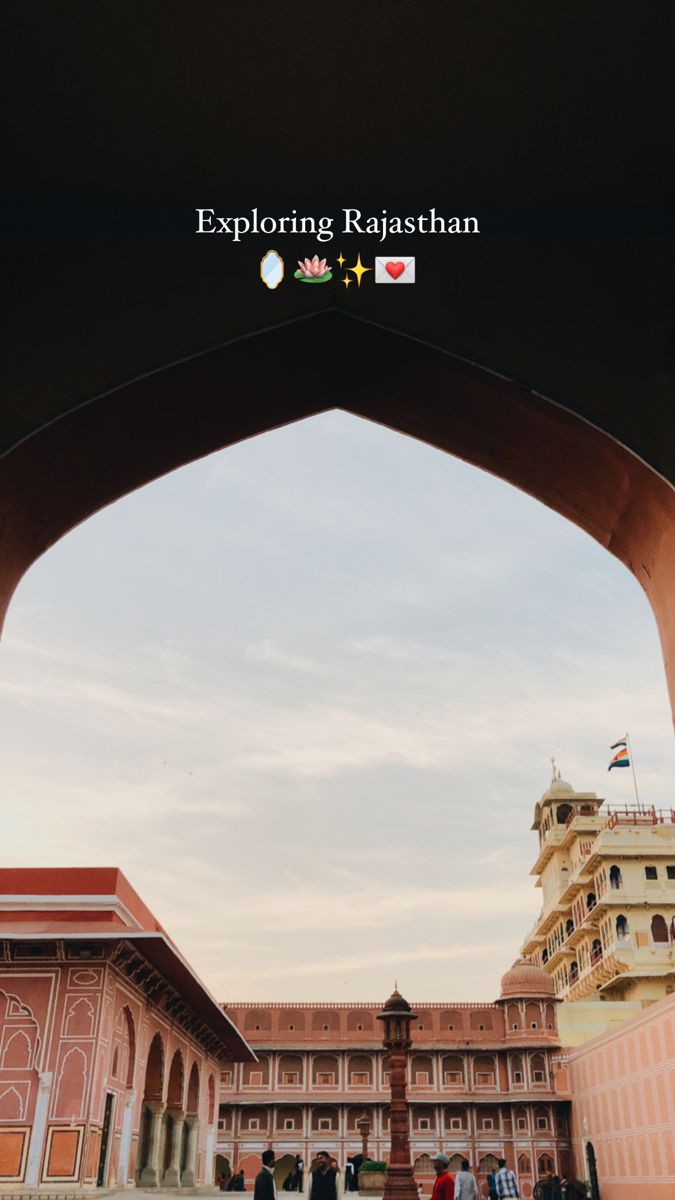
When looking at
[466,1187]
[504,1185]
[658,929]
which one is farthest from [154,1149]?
[658,929]

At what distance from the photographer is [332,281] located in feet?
11.3

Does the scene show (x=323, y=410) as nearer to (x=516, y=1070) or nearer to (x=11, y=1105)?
(x=11, y=1105)

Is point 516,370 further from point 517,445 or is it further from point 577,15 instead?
point 577,15

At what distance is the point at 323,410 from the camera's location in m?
4.11

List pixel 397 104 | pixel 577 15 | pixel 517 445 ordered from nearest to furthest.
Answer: pixel 577 15 → pixel 397 104 → pixel 517 445

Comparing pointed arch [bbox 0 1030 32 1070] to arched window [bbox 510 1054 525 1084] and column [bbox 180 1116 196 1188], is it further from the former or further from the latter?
arched window [bbox 510 1054 525 1084]

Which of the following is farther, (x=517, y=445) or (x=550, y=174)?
(x=517, y=445)

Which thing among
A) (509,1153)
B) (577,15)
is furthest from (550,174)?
(509,1153)

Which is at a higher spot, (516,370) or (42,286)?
(42,286)

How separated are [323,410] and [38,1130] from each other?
11.8 metres

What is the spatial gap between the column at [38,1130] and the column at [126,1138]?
2067 mm

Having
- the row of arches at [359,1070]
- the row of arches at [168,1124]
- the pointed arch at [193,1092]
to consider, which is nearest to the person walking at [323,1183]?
the row of arches at [168,1124]

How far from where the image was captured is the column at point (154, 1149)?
16.8m

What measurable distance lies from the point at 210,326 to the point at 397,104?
90cm
